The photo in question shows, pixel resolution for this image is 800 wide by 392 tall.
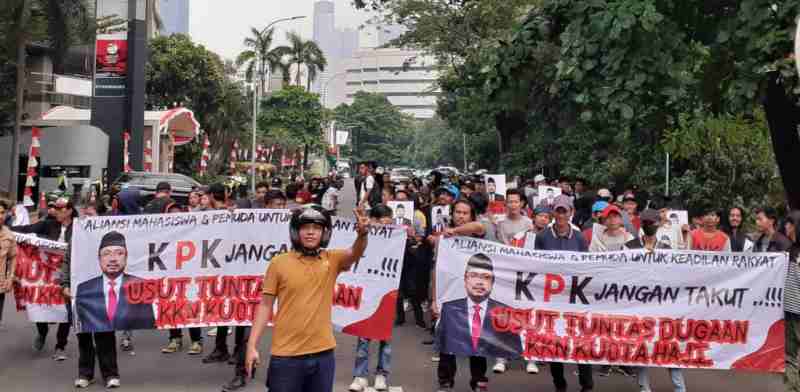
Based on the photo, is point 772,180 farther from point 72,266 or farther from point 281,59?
point 281,59

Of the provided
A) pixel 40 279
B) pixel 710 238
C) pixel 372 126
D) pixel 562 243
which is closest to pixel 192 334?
pixel 40 279

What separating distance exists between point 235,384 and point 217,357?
48.2 inches

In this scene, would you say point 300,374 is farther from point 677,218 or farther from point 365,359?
point 677,218

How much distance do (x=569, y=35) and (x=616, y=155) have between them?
16.9 metres

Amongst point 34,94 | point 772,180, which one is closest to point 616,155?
point 772,180

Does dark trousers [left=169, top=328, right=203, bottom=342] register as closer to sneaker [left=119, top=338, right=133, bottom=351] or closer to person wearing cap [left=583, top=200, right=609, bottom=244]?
sneaker [left=119, top=338, right=133, bottom=351]

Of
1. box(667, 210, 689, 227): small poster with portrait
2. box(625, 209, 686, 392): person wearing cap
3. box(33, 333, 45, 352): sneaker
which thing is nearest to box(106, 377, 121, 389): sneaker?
box(33, 333, 45, 352): sneaker

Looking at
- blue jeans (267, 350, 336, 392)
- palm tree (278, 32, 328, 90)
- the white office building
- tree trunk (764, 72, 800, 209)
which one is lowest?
blue jeans (267, 350, 336, 392)

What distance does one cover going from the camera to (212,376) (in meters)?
8.03

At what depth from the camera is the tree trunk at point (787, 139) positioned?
1066 cm

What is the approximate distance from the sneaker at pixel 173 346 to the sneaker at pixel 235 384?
1.69 m

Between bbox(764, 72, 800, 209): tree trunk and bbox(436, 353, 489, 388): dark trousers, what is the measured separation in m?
5.34

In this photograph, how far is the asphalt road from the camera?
7.75 meters

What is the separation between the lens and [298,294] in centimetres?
471
